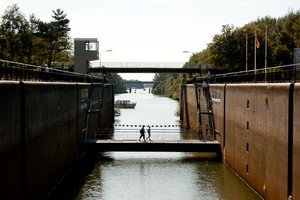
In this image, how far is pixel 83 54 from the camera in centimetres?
6206

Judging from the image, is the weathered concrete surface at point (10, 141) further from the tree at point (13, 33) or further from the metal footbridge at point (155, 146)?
the tree at point (13, 33)

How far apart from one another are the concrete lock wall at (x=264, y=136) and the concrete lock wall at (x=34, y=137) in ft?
33.7

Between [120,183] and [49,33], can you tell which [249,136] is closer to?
[120,183]

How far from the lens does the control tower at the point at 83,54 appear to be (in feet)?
202

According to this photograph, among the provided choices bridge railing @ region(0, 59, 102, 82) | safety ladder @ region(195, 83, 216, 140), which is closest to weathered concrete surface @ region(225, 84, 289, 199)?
safety ladder @ region(195, 83, 216, 140)

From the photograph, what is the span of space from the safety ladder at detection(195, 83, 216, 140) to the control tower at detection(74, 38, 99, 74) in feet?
58.5

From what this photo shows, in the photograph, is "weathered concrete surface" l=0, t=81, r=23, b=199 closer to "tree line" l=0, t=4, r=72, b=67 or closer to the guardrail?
the guardrail

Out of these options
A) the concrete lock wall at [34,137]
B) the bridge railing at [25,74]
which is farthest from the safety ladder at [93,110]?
the concrete lock wall at [34,137]

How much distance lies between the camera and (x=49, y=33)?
71.1 m

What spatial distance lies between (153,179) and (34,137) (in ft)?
30.8

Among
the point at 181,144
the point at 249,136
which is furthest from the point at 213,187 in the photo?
the point at 181,144

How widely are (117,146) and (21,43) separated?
31644 millimetres

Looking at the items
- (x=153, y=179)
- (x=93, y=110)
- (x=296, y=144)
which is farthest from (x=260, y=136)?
(x=93, y=110)

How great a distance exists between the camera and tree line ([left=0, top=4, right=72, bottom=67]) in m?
59.9
